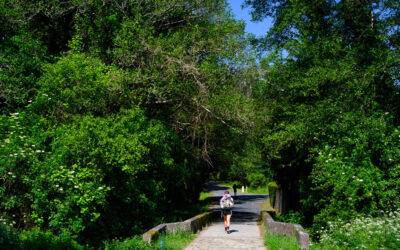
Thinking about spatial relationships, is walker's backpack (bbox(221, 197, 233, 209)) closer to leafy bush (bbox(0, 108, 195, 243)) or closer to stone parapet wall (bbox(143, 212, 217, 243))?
stone parapet wall (bbox(143, 212, 217, 243))

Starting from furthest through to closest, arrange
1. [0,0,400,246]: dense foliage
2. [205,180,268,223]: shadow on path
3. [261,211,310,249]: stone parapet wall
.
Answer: [205,180,268,223]: shadow on path → [0,0,400,246]: dense foliage → [261,211,310,249]: stone parapet wall

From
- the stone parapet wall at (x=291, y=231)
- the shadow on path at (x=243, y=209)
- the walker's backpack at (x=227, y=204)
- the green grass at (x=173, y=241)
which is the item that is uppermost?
the walker's backpack at (x=227, y=204)

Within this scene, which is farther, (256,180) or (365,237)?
(256,180)

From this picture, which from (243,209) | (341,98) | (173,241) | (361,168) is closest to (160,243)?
(173,241)

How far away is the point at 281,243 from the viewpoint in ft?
33.9

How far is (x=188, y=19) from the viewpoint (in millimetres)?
17812

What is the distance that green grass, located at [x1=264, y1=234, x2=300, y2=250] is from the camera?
9.87 meters

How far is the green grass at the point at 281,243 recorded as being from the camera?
388 inches

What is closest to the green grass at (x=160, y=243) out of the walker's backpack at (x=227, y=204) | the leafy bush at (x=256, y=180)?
the walker's backpack at (x=227, y=204)

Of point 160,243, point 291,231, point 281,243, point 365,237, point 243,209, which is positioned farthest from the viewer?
point 243,209

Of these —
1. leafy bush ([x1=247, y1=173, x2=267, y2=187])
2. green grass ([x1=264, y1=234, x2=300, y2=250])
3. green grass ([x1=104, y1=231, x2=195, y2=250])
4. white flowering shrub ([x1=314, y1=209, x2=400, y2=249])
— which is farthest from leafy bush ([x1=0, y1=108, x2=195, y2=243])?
leafy bush ([x1=247, y1=173, x2=267, y2=187])

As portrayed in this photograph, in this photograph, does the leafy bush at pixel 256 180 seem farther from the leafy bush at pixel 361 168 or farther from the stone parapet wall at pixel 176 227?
the leafy bush at pixel 361 168

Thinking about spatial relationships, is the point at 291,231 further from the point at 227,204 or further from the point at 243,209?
the point at 243,209

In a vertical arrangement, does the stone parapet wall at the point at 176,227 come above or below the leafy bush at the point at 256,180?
below
